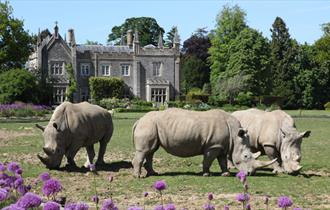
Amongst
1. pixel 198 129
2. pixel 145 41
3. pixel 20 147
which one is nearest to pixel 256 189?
pixel 198 129

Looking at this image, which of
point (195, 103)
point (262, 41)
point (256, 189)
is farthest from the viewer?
point (262, 41)

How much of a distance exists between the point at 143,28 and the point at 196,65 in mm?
27450

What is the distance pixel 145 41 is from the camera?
112938 millimetres

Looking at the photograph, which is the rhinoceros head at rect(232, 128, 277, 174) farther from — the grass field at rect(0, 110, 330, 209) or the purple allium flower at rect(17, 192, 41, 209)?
the purple allium flower at rect(17, 192, 41, 209)

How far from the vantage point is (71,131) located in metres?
15.0

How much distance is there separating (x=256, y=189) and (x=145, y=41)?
337ft

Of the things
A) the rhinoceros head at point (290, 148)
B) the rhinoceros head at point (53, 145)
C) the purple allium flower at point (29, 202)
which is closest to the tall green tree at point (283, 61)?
the rhinoceros head at point (290, 148)

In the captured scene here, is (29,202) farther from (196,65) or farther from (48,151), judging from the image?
(196,65)

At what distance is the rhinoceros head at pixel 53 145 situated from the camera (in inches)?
575

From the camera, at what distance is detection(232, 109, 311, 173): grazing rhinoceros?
45.9 feet

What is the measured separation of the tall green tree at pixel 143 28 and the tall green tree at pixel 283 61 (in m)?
30.3

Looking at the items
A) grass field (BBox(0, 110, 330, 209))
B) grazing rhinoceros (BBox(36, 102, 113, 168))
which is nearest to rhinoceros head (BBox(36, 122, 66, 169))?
grazing rhinoceros (BBox(36, 102, 113, 168))

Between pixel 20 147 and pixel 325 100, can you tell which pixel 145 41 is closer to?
pixel 325 100

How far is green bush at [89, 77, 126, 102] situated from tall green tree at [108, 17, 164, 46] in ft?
120
